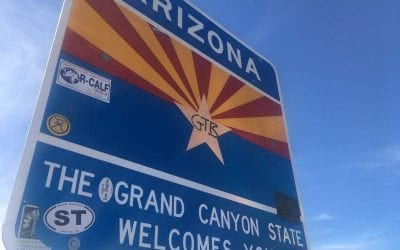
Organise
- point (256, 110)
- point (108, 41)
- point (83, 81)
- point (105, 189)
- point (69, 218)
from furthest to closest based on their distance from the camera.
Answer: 1. point (256, 110)
2. point (108, 41)
3. point (83, 81)
4. point (105, 189)
5. point (69, 218)

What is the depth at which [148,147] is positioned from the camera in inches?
50.1

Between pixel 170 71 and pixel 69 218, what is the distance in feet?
2.67

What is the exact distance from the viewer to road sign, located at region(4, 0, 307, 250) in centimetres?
98

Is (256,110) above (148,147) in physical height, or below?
A: above

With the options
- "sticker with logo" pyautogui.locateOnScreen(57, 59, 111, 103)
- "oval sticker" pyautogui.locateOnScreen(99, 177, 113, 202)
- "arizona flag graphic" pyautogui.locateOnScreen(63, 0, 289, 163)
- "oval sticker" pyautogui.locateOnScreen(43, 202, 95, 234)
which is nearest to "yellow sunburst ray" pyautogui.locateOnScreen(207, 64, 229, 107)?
"arizona flag graphic" pyautogui.locateOnScreen(63, 0, 289, 163)

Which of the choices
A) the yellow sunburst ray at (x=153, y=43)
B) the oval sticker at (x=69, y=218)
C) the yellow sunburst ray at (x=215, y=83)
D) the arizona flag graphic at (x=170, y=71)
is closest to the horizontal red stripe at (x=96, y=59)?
the arizona flag graphic at (x=170, y=71)

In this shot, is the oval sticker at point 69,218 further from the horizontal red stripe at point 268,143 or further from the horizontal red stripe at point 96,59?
the horizontal red stripe at point 268,143

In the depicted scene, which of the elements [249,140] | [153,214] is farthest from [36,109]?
[249,140]

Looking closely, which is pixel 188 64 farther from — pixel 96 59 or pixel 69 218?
pixel 69 218

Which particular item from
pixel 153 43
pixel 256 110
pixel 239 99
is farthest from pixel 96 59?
pixel 256 110

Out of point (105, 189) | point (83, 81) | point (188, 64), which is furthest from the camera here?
point (188, 64)

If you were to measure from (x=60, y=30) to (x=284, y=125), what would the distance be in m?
1.37

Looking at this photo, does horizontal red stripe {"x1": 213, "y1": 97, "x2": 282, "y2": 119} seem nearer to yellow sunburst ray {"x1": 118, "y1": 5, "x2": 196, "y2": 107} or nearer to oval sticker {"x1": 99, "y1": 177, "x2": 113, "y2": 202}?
yellow sunburst ray {"x1": 118, "y1": 5, "x2": 196, "y2": 107}

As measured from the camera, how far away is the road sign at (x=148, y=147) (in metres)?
0.98
